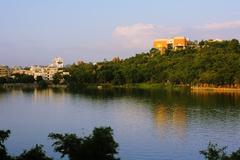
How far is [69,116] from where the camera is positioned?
1035 inches

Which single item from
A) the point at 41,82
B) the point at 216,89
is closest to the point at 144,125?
the point at 216,89

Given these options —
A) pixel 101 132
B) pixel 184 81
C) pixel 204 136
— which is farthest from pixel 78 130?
pixel 184 81

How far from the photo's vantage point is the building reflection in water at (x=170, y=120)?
63.1ft

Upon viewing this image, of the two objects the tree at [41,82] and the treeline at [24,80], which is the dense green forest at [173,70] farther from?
the tree at [41,82]

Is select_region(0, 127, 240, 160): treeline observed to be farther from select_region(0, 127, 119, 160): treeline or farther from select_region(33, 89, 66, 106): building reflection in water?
select_region(33, 89, 66, 106): building reflection in water

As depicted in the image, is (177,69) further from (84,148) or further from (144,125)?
(84,148)

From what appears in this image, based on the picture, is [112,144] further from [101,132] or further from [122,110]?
[122,110]

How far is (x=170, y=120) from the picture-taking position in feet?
75.9

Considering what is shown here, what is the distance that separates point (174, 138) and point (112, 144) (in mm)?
9537

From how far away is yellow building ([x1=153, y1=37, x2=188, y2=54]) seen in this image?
73.0m

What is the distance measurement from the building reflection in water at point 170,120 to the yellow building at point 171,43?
1682 inches

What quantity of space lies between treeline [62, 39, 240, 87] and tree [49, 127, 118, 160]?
3924cm

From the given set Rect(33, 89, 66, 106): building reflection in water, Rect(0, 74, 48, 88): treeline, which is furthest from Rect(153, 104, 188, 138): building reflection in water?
Rect(0, 74, 48, 88): treeline

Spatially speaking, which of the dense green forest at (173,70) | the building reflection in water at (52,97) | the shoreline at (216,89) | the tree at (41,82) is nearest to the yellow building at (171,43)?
the dense green forest at (173,70)
